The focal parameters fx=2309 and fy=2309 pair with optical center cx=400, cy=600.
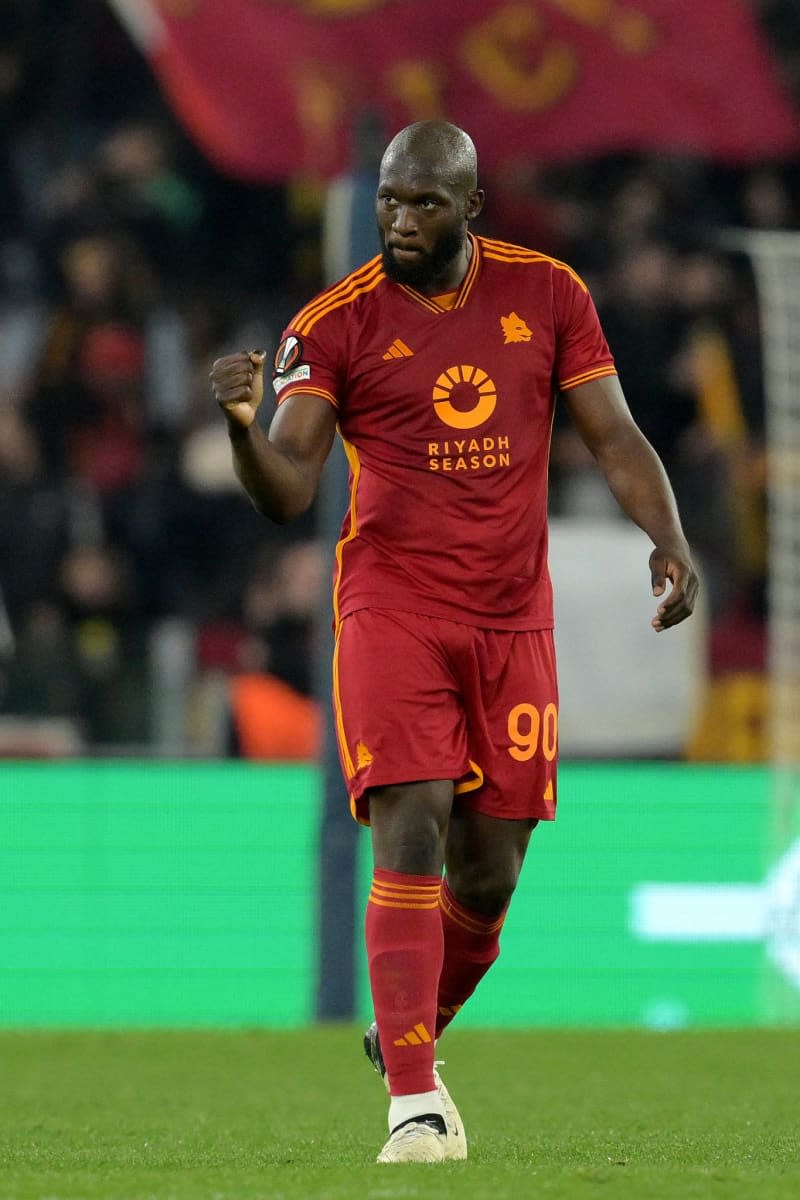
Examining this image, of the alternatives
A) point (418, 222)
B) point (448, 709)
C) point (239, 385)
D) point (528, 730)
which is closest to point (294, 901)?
point (528, 730)

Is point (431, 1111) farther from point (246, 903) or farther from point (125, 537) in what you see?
point (125, 537)

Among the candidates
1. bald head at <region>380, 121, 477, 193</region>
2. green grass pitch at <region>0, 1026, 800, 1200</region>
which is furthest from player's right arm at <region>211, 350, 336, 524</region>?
green grass pitch at <region>0, 1026, 800, 1200</region>

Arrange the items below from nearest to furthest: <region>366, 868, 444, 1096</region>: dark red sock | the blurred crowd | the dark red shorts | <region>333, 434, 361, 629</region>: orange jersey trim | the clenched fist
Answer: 1. the clenched fist
2. <region>366, 868, 444, 1096</region>: dark red sock
3. the dark red shorts
4. <region>333, 434, 361, 629</region>: orange jersey trim
5. the blurred crowd

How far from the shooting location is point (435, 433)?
4.87 m

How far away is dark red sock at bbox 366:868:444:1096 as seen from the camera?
4.60m

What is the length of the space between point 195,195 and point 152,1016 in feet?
18.4

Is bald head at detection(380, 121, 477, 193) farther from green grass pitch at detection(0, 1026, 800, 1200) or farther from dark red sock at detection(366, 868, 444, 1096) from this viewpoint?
green grass pitch at detection(0, 1026, 800, 1200)

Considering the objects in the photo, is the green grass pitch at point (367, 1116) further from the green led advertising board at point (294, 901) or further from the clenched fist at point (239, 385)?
the clenched fist at point (239, 385)

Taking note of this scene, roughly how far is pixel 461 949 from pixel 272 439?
1.34 meters

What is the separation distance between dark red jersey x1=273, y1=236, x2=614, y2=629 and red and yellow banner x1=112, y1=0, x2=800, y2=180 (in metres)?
5.35

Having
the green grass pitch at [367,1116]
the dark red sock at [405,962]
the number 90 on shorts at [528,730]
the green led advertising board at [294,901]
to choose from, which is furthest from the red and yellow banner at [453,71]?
the dark red sock at [405,962]

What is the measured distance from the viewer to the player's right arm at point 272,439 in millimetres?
4387

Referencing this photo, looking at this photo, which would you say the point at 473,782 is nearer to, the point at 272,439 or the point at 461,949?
the point at 461,949

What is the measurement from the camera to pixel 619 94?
1085 centimetres
